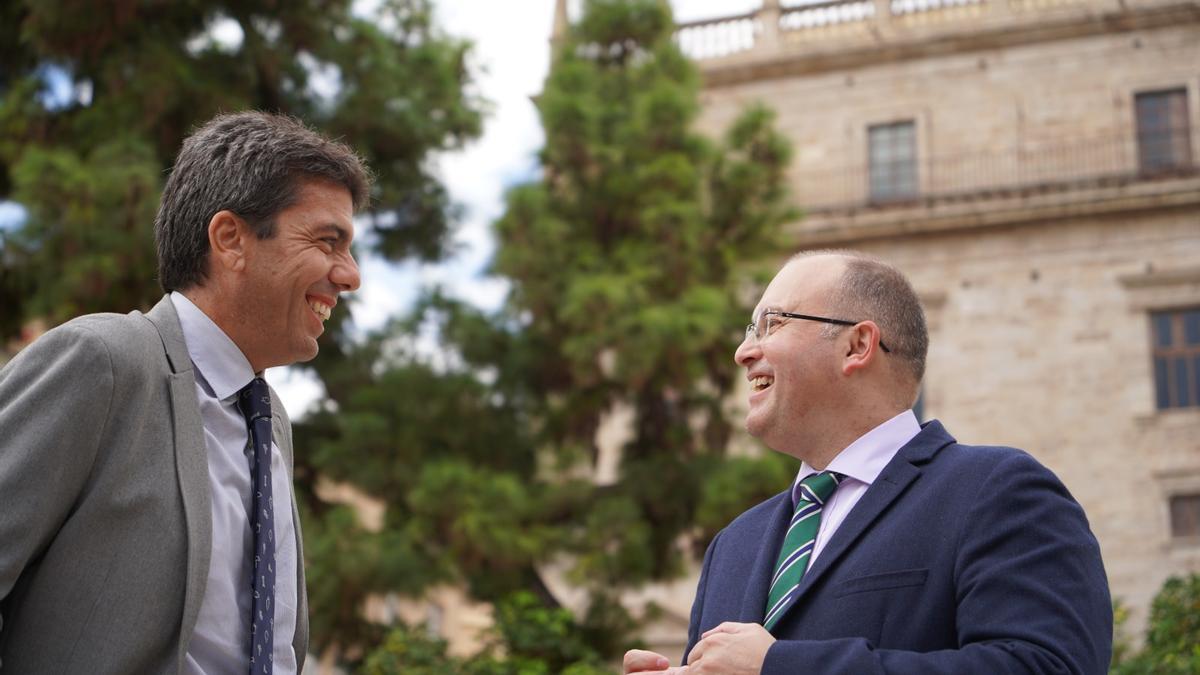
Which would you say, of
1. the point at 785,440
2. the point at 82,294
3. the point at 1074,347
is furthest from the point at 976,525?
the point at 1074,347

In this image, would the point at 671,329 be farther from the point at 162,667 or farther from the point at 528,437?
the point at 162,667

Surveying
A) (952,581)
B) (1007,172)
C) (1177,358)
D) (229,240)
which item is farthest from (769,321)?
(1007,172)

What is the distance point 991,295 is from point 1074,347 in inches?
59.5

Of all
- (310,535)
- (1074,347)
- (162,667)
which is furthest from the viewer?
(1074,347)

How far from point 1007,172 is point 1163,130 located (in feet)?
8.24

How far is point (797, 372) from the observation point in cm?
323

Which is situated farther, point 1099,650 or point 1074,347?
point 1074,347

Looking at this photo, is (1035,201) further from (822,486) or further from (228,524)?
(228,524)

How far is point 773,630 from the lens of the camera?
291 centimetres

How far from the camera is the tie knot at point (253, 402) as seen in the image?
2.88 metres

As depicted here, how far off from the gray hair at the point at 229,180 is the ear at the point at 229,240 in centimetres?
2

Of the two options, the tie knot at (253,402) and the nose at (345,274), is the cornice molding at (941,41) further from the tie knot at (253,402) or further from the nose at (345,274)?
the tie knot at (253,402)

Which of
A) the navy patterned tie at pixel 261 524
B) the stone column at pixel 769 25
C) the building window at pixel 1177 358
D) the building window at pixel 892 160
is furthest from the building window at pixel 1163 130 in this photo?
the navy patterned tie at pixel 261 524

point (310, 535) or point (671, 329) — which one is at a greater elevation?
point (671, 329)
